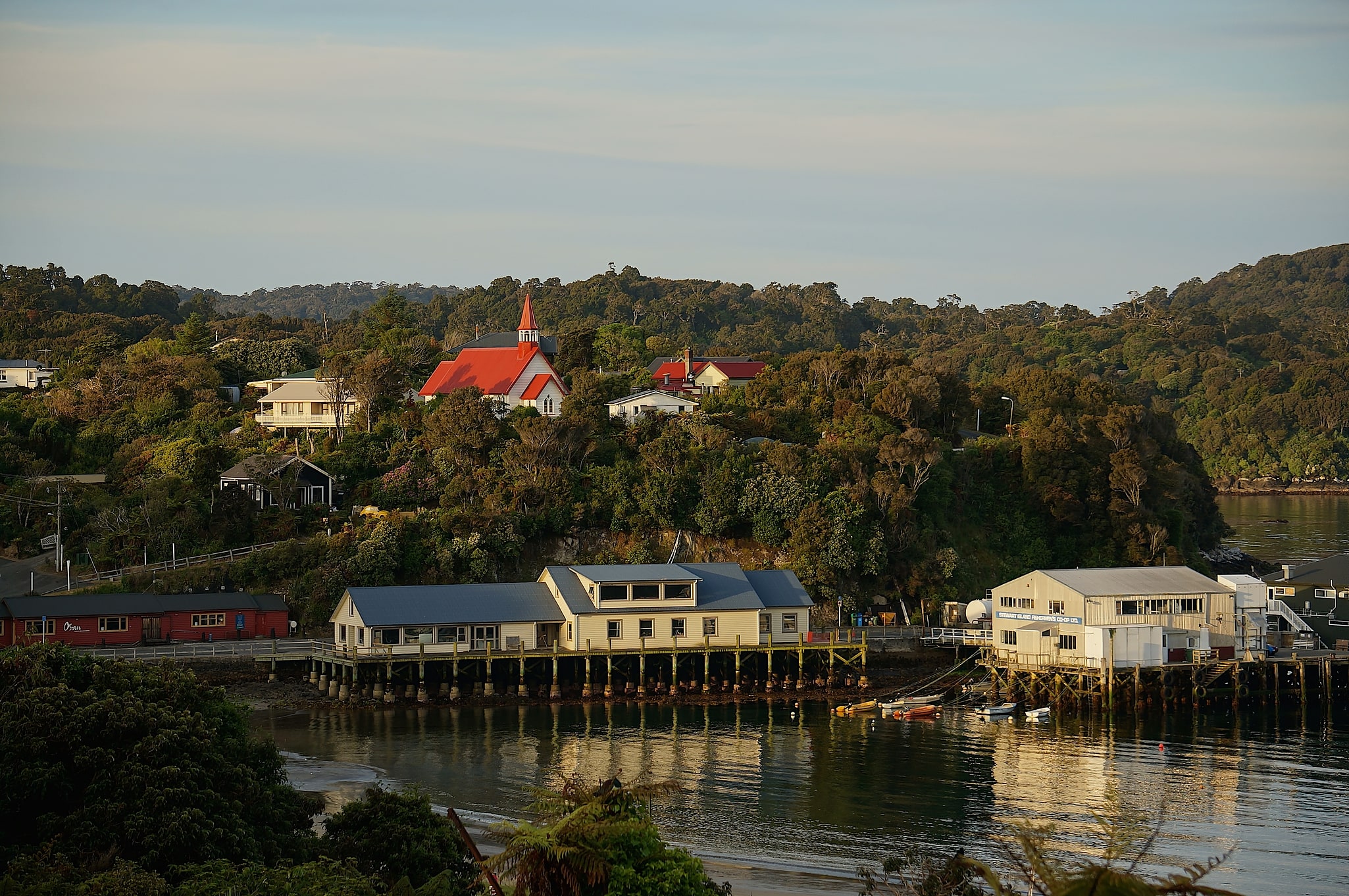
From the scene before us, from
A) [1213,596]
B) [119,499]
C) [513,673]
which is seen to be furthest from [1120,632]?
[119,499]

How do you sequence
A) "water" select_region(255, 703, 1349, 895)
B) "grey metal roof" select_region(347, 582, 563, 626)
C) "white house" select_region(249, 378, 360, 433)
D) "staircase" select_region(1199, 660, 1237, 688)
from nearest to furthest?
"water" select_region(255, 703, 1349, 895), "grey metal roof" select_region(347, 582, 563, 626), "staircase" select_region(1199, 660, 1237, 688), "white house" select_region(249, 378, 360, 433)

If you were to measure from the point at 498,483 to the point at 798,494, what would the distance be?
49.4 ft

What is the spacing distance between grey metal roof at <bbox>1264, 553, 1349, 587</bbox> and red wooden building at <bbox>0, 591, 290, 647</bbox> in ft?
150

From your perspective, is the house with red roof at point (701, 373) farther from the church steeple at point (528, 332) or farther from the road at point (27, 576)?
the road at point (27, 576)

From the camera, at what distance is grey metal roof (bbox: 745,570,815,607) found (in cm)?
6378

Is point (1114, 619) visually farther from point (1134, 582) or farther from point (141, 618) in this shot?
point (141, 618)

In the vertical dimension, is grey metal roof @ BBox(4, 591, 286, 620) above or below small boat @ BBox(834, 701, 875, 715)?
above

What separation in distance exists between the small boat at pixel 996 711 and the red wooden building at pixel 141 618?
98.2 feet

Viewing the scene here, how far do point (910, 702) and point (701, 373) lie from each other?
4722 centimetres

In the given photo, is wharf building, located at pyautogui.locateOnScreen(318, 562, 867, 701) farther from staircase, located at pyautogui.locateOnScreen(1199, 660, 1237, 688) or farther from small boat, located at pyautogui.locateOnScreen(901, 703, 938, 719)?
staircase, located at pyautogui.locateOnScreen(1199, 660, 1237, 688)

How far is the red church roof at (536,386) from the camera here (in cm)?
8619

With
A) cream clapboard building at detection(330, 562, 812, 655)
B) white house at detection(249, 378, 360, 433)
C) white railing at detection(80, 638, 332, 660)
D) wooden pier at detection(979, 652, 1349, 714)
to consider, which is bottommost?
wooden pier at detection(979, 652, 1349, 714)

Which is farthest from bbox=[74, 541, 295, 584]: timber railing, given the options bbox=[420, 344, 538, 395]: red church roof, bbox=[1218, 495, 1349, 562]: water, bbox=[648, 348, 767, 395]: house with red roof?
bbox=[1218, 495, 1349, 562]: water

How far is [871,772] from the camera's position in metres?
47.1
